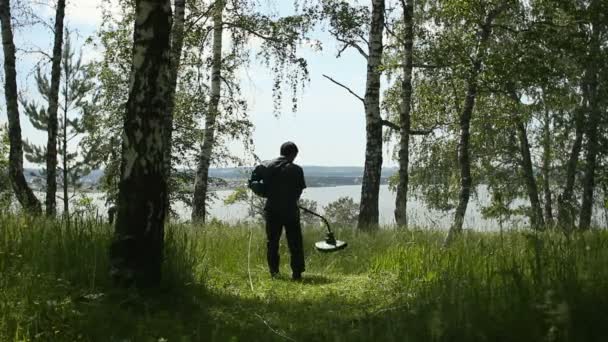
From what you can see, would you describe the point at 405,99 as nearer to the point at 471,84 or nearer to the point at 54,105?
the point at 471,84

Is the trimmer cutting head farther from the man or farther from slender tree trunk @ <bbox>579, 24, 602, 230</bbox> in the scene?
slender tree trunk @ <bbox>579, 24, 602, 230</bbox>

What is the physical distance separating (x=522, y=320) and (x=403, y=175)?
16.3m

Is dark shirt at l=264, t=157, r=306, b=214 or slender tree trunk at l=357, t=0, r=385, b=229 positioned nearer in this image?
dark shirt at l=264, t=157, r=306, b=214

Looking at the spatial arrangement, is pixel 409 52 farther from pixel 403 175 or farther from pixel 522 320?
pixel 522 320

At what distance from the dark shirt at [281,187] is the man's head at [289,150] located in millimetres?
193

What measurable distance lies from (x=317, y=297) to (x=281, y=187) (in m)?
2.20

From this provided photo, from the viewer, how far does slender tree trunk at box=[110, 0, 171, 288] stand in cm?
591

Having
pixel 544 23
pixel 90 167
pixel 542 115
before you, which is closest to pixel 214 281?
pixel 544 23

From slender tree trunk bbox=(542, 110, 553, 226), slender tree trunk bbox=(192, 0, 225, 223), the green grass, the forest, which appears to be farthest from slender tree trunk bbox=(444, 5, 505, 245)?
slender tree trunk bbox=(542, 110, 553, 226)

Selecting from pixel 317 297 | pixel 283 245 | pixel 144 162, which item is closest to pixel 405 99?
pixel 283 245

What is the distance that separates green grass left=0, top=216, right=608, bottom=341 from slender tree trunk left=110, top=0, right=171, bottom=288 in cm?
26

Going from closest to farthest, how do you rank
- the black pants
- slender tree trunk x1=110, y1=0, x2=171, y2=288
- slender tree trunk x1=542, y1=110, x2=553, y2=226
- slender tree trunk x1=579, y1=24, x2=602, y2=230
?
slender tree trunk x1=110, y1=0, x2=171, y2=288 < the black pants < slender tree trunk x1=579, y1=24, x2=602, y2=230 < slender tree trunk x1=542, y1=110, x2=553, y2=226

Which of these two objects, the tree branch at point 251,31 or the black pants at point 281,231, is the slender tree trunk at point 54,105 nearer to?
the tree branch at point 251,31

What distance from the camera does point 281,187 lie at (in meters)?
8.57
